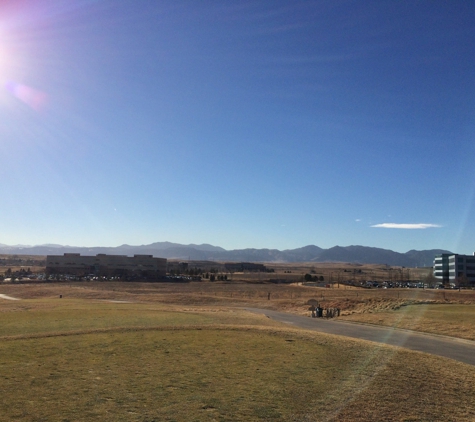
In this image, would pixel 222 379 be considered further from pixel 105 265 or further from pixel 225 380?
pixel 105 265

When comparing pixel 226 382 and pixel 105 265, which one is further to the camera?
pixel 105 265

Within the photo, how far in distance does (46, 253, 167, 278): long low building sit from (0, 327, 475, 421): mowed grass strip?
144 metres

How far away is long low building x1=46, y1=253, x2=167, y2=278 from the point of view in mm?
164375

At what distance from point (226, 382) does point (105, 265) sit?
541 ft

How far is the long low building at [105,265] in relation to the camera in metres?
164

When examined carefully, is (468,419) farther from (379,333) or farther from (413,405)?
(379,333)

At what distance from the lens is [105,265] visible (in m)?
171

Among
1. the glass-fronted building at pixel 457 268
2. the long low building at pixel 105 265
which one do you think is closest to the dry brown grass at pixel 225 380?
the long low building at pixel 105 265

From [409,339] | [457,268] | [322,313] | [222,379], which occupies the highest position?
[457,268]

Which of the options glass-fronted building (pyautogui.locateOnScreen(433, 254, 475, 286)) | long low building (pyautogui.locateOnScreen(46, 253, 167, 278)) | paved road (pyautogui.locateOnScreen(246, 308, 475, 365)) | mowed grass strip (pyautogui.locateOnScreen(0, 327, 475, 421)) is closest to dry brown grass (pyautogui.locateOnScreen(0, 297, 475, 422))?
mowed grass strip (pyautogui.locateOnScreen(0, 327, 475, 421))

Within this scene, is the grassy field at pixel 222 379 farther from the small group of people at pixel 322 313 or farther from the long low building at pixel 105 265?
the long low building at pixel 105 265

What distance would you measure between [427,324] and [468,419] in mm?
24470

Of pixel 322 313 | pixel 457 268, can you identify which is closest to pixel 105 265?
pixel 457 268

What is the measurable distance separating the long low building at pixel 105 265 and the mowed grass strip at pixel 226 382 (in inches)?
5666
